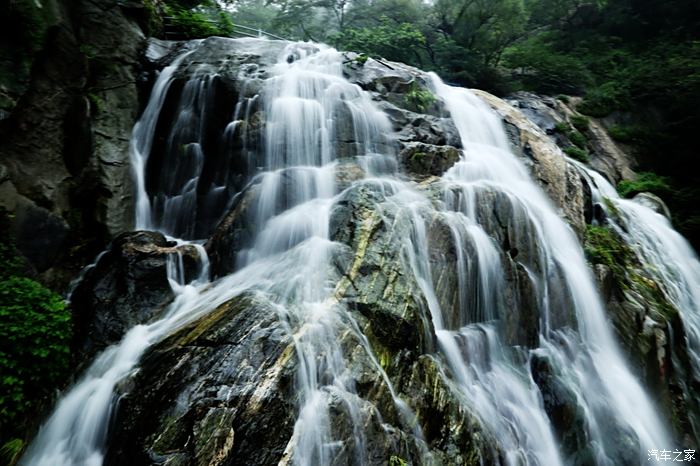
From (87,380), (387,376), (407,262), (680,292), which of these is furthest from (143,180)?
(680,292)

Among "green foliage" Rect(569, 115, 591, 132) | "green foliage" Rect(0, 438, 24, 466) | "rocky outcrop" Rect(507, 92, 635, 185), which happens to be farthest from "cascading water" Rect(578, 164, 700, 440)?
"green foliage" Rect(0, 438, 24, 466)

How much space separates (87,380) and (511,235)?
626 centimetres

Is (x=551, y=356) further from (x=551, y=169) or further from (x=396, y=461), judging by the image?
(x=551, y=169)

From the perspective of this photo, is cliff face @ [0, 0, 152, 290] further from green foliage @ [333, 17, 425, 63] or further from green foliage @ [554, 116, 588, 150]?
green foliage @ [554, 116, 588, 150]

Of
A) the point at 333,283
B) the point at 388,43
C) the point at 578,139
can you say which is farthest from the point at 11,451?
the point at 388,43

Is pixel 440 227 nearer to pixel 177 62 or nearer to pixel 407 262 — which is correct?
pixel 407 262

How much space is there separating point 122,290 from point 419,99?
297 inches

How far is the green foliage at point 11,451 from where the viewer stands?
3518mm

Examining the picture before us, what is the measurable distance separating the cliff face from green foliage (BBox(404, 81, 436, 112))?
20.1 ft

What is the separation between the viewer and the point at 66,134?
250 inches

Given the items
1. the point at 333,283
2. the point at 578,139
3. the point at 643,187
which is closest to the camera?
the point at 333,283

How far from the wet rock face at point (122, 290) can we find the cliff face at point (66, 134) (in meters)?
0.66

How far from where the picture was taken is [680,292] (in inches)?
316

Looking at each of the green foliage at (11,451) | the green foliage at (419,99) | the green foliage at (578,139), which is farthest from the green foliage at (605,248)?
the green foliage at (11,451)
